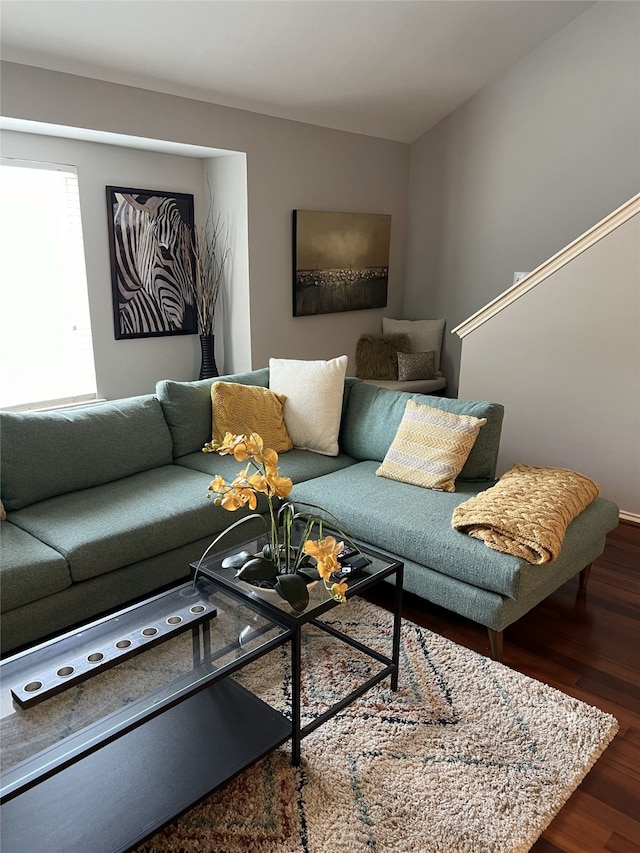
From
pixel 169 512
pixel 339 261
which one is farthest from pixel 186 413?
pixel 339 261

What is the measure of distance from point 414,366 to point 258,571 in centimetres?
372

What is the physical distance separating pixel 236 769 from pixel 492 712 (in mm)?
890

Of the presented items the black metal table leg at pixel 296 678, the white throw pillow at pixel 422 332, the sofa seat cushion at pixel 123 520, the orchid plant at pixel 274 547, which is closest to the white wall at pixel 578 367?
the white throw pillow at pixel 422 332

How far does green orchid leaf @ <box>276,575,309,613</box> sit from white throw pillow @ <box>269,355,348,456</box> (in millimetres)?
1592

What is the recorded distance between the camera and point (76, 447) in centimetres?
282

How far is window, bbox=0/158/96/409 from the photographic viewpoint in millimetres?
3775

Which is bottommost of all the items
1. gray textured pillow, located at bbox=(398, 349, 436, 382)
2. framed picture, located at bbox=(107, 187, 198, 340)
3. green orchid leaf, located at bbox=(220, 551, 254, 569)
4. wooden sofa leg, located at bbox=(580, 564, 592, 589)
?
wooden sofa leg, located at bbox=(580, 564, 592, 589)

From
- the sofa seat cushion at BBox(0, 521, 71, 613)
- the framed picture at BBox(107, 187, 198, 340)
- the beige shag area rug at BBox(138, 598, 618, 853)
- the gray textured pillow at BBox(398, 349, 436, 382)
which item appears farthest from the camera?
the gray textured pillow at BBox(398, 349, 436, 382)

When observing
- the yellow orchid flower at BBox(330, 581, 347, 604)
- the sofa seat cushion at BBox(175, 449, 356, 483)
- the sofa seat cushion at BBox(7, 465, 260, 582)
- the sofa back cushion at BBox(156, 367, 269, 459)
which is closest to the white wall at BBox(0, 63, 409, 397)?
the sofa back cushion at BBox(156, 367, 269, 459)

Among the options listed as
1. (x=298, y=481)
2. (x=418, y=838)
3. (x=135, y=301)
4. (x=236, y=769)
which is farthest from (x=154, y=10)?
(x=418, y=838)

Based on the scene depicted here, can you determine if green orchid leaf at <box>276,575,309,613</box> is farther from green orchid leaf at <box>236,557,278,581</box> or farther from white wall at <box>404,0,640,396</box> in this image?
white wall at <box>404,0,640,396</box>

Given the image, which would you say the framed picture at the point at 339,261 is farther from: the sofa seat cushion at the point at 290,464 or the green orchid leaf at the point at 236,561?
the green orchid leaf at the point at 236,561

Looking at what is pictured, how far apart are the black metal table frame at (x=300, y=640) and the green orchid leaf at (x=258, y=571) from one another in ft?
0.20

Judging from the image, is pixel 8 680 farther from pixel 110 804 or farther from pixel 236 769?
pixel 236 769
